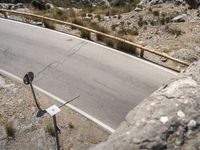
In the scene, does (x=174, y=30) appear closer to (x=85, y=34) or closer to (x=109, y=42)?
(x=109, y=42)

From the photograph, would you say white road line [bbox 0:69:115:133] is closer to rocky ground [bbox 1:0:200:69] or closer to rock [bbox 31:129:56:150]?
rock [bbox 31:129:56:150]

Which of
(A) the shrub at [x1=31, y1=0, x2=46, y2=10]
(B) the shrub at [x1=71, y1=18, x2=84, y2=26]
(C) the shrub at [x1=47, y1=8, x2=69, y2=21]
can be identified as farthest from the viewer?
(A) the shrub at [x1=31, y1=0, x2=46, y2=10]

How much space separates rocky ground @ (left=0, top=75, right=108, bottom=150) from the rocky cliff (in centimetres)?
397

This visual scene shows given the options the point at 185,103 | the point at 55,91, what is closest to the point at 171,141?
the point at 185,103

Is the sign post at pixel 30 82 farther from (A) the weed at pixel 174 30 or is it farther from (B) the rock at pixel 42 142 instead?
(A) the weed at pixel 174 30

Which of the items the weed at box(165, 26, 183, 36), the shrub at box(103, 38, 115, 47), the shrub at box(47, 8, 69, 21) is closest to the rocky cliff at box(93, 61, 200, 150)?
the shrub at box(103, 38, 115, 47)

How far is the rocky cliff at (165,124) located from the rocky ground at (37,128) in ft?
13.0

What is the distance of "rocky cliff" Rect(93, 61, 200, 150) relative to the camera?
7277 millimetres

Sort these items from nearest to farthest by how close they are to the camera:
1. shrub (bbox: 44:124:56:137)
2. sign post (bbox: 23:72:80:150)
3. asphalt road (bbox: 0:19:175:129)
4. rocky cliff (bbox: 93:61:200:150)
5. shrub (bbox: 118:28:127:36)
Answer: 1. rocky cliff (bbox: 93:61:200:150)
2. sign post (bbox: 23:72:80:150)
3. shrub (bbox: 44:124:56:137)
4. asphalt road (bbox: 0:19:175:129)
5. shrub (bbox: 118:28:127:36)

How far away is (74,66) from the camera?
15992 millimetres

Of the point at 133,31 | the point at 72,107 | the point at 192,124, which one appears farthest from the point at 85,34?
the point at 192,124

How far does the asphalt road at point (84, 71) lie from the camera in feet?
44.0

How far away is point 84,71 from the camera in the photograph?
15594mm

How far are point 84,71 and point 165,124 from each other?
8.41 m
